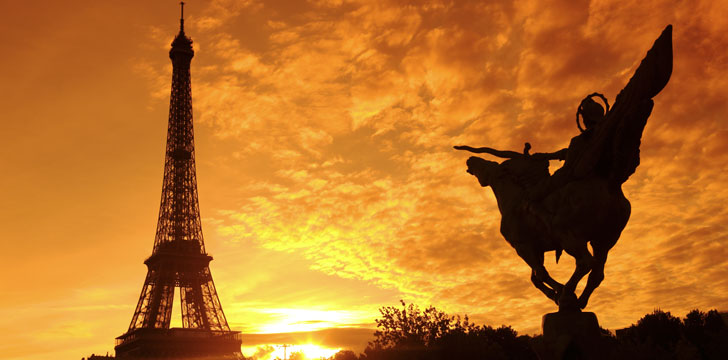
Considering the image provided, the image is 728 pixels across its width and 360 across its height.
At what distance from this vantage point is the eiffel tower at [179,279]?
71625mm

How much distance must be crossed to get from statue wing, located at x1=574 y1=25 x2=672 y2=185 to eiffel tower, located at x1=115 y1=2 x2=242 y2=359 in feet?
228

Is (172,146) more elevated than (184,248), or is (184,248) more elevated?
(172,146)

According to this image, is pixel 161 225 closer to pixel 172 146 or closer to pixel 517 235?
pixel 172 146

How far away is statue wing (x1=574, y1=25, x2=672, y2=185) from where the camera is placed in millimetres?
8594

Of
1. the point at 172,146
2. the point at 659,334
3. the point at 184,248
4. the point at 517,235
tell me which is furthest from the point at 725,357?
the point at 172,146

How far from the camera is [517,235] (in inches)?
417

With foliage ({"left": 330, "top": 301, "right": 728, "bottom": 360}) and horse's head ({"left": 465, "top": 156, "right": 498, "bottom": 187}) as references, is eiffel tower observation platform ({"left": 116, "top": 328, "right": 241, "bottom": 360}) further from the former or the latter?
horse's head ({"left": 465, "top": 156, "right": 498, "bottom": 187})

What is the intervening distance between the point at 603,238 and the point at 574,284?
0.89m

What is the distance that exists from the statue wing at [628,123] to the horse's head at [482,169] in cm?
201

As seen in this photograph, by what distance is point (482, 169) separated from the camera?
37.9ft

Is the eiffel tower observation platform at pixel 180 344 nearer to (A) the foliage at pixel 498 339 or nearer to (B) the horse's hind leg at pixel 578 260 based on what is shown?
(A) the foliage at pixel 498 339

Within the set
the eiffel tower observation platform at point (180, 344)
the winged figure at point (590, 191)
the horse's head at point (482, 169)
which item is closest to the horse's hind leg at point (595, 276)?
the winged figure at point (590, 191)

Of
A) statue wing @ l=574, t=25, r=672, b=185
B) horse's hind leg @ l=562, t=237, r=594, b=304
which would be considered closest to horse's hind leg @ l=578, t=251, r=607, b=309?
horse's hind leg @ l=562, t=237, r=594, b=304

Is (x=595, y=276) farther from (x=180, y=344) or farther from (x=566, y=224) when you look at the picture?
(x=180, y=344)
